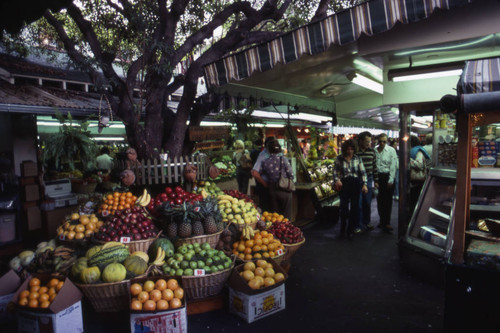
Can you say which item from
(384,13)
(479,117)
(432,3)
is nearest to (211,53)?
(384,13)

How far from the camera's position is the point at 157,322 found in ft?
10.8

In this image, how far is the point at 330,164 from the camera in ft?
35.0

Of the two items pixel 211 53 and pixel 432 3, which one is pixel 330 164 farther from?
pixel 432 3

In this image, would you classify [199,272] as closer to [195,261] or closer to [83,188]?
[195,261]

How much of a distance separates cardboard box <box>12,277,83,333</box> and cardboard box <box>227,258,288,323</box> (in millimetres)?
1634

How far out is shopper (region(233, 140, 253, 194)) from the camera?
9.19m

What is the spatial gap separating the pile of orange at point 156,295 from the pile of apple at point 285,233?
1983 millimetres

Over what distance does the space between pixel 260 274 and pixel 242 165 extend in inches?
214

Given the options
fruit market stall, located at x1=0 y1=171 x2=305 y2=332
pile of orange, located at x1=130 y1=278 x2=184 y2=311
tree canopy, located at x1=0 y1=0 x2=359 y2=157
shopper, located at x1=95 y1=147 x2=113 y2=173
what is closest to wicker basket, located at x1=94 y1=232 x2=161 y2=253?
fruit market stall, located at x1=0 y1=171 x2=305 y2=332

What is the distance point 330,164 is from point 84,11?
8537mm

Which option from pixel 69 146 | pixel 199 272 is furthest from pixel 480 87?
pixel 69 146

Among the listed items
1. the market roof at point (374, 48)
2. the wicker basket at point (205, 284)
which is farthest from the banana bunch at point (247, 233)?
the market roof at point (374, 48)

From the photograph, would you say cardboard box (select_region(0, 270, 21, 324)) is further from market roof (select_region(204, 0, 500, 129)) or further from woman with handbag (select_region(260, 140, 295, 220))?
woman with handbag (select_region(260, 140, 295, 220))

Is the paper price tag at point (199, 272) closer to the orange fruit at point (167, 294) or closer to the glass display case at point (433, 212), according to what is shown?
the orange fruit at point (167, 294)
